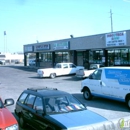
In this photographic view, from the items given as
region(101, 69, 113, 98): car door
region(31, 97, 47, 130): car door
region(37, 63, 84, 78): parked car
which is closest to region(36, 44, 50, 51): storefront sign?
region(37, 63, 84, 78): parked car

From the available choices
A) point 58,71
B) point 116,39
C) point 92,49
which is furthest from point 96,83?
point 92,49

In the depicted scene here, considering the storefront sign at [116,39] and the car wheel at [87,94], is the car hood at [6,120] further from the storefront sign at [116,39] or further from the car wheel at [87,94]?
the storefront sign at [116,39]

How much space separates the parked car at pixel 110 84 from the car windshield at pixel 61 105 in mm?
4298

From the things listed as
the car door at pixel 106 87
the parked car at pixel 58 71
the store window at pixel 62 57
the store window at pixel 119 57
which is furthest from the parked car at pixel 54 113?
the store window at pixel 62 57

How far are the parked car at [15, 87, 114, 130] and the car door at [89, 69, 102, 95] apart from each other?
520cm

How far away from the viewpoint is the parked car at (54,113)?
5.62m

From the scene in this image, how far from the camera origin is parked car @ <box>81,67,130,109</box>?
1054 cm

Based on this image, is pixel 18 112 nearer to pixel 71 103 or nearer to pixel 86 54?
pixel 71 103

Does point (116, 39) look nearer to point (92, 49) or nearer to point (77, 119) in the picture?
point (92, 49)

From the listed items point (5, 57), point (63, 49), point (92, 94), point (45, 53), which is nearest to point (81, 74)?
point (92, 94)

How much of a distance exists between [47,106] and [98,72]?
20.6ft

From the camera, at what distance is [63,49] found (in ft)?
113

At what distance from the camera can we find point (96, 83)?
12203 millimetres

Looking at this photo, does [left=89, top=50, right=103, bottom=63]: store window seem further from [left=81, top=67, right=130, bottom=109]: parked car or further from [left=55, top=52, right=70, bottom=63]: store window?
[left=81, top=67, right=130, bottom=109]: parked car
